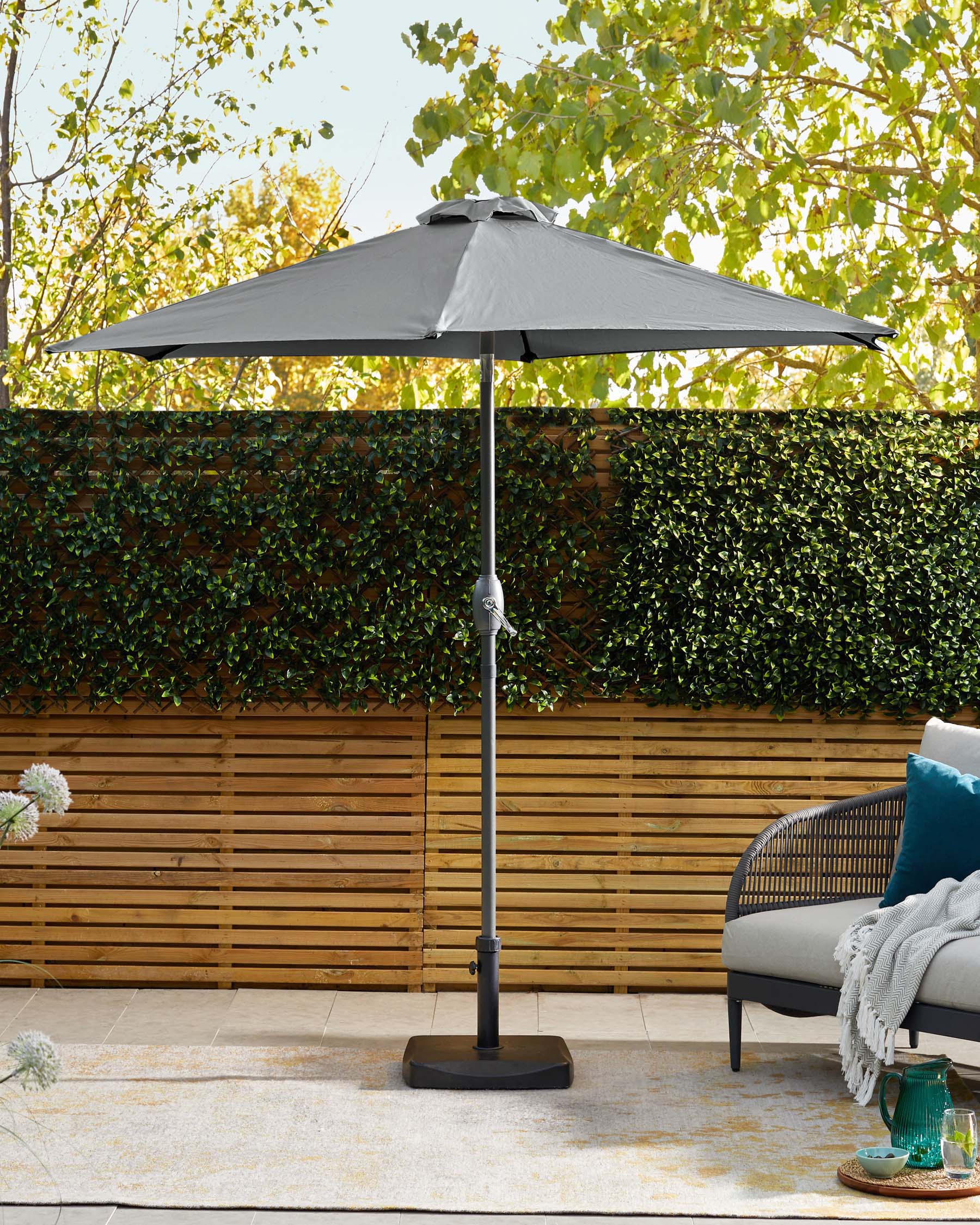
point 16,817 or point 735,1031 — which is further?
point 735,1031

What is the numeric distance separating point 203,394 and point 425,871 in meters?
4.35

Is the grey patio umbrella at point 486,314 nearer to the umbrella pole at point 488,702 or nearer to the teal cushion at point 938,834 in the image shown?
the umbrella pole at point 488,702

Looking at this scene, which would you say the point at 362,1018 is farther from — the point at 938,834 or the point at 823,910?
the point at 938,834

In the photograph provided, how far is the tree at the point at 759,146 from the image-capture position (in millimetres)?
6293

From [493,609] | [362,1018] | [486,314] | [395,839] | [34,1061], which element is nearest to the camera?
[34,1061]

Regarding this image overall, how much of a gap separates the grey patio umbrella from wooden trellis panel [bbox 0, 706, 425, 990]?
102 cm

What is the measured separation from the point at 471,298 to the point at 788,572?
212 cm

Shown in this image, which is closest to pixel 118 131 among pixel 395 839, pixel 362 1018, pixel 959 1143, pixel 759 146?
pixel 759 146

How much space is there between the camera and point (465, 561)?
5133 mm

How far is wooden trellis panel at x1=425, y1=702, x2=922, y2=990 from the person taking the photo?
525 centimetres

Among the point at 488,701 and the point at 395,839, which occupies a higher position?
the point at 488,701

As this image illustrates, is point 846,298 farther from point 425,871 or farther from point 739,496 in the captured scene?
point 425,871

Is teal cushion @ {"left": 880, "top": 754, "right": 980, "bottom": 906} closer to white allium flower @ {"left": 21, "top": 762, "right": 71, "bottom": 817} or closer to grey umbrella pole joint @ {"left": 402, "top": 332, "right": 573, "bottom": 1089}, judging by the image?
grey umbrella pole joint @ {"left": 402, "top": 332, "right": 573, "bottom": 1089}

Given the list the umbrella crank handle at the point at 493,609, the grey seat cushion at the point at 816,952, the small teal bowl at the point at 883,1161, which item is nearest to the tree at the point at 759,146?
the umbrella crank handle at the point at 493,609
